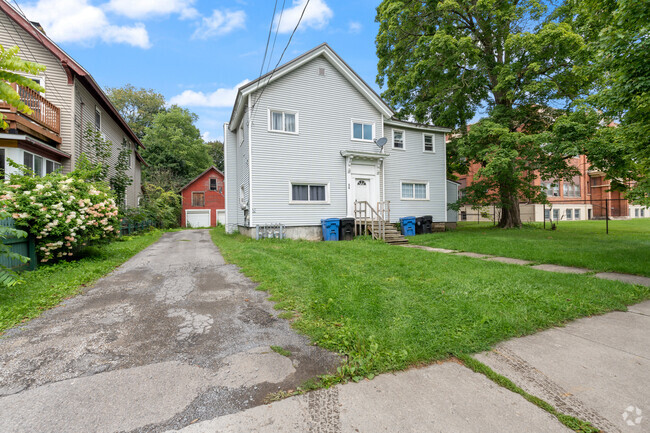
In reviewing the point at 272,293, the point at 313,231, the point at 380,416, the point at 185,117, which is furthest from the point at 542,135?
the point at 185,117

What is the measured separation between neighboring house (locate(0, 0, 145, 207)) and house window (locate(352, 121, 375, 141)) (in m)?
11.2

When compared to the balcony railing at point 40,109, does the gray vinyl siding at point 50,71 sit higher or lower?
higher

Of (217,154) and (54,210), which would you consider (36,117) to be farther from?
(217,154)

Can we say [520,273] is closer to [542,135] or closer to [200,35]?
[542,135]

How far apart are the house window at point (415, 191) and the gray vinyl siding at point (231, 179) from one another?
30.9 ft

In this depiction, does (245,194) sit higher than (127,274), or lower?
higher

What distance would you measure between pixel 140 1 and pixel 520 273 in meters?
10.7

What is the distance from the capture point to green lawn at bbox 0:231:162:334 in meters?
3.84

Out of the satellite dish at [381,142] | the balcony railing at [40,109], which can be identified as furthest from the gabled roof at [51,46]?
the satellite dish at [381,142]

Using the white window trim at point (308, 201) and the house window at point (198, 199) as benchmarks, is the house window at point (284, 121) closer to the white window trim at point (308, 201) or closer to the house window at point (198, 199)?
the white window trim at point (308, 201)

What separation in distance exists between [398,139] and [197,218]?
78.9 ft

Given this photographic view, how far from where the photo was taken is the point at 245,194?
13.9 m

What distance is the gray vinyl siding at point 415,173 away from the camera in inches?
605

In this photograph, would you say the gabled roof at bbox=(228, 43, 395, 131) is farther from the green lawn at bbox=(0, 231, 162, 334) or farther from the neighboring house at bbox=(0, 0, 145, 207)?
the green lawn at bbox=(0, 231, 162, 334)
